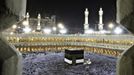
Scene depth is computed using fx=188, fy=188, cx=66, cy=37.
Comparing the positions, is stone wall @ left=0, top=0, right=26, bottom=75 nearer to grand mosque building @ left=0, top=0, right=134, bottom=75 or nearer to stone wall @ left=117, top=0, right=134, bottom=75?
grand mosque building @ left=0, top=0, right=134, bottom=75

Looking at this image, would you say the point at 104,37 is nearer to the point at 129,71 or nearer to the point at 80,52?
the point at 80,52

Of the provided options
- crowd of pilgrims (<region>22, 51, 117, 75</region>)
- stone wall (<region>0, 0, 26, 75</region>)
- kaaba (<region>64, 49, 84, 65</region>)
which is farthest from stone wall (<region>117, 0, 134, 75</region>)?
kaaba (<region>64, 49, 84, 65</region>)

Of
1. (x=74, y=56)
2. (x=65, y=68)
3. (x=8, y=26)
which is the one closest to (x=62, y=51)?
(x=74, y=56)

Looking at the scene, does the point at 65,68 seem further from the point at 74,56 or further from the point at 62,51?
the point at 62,51

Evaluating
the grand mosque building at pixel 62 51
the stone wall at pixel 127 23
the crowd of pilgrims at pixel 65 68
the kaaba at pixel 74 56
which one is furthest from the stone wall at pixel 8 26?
the kaaba at pixel 74 56

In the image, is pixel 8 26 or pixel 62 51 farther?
pixel 62 51

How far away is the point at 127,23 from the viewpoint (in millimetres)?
1774

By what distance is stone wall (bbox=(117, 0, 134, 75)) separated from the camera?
1.71 m

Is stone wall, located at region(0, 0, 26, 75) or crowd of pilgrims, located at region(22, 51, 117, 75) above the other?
stone wall, located at region(0, 0, 26, 75)

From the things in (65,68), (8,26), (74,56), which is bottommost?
(65,68)

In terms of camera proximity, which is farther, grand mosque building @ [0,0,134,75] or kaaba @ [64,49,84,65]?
kaaba @ [64,49,84,65]

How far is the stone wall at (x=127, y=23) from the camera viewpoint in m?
1.71

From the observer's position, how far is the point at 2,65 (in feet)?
5.36

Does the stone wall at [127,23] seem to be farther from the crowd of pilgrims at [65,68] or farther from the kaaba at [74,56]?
the kaaba at [74,56]
